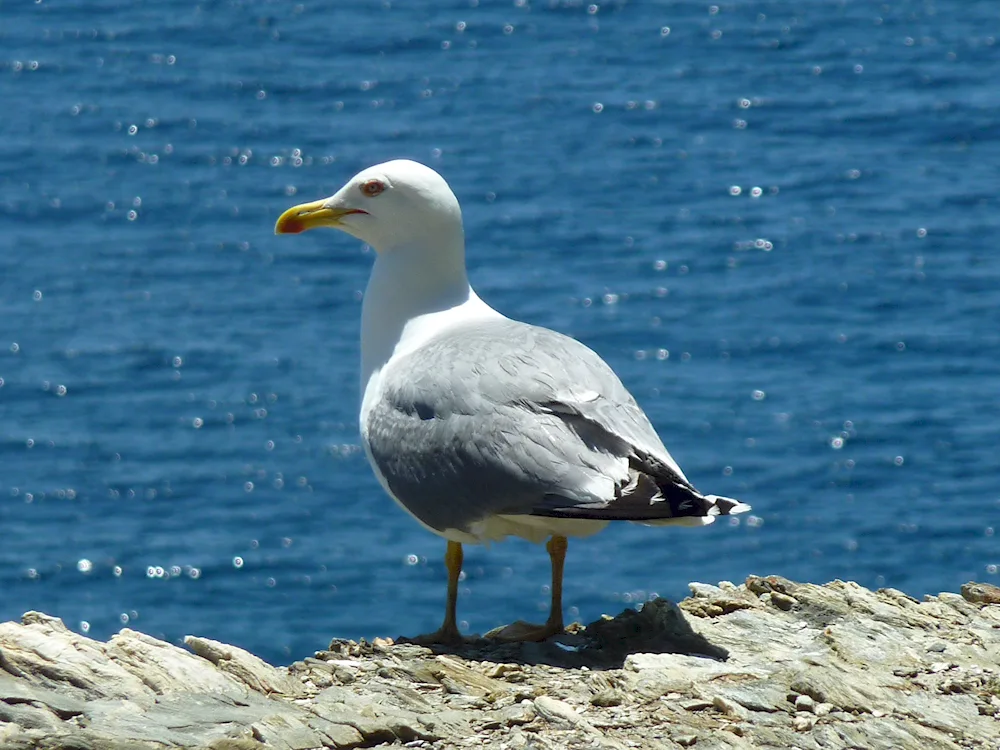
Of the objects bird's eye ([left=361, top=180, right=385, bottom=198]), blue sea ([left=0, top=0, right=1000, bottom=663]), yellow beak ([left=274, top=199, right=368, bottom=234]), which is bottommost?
blue sea ([left=0, top=0, right=1000, bottom=663])

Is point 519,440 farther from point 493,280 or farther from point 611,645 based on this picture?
point 493,280

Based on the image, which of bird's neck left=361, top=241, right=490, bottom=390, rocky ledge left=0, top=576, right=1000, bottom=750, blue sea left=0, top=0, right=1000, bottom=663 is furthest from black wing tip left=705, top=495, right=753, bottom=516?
blue sea left=0, top=0, right=1000, bottom=663

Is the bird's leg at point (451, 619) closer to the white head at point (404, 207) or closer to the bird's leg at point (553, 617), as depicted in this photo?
the bird's leg at point (553, 617)

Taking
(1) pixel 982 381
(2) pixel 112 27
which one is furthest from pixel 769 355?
(2) pixel 112 27

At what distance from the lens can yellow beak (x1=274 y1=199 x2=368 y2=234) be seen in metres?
9.26

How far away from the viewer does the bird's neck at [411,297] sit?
898 cm

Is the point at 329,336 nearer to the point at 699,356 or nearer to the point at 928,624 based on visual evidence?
the point at 699,356

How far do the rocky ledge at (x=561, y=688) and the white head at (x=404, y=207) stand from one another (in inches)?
85.1

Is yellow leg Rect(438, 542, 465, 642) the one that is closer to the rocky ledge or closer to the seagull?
the seagull

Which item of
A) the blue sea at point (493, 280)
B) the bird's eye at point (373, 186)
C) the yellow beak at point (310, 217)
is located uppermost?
the bird's eye at point (373, 186)

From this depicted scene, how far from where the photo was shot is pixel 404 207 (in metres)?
9.00

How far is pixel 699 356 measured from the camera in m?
31.2

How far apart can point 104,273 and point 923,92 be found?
20.8 metres

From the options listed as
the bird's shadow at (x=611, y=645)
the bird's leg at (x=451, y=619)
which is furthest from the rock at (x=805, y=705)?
the bird's leg at (x=451, y=619)
